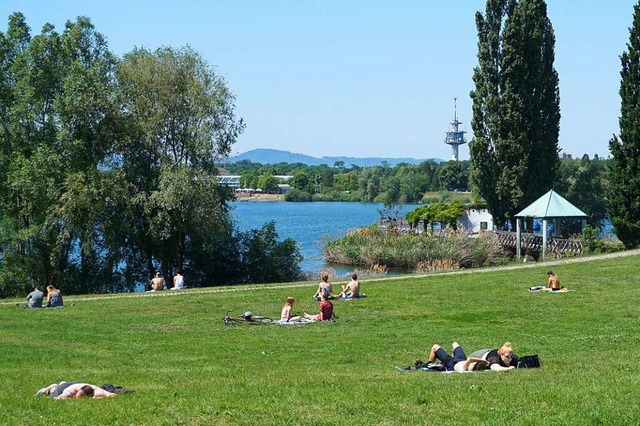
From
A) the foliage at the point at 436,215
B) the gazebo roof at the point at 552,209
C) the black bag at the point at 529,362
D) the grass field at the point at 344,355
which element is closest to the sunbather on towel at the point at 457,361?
the black bag at the point at 529,362

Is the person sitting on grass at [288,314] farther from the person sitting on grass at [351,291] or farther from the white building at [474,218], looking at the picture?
the white building at [474,218]

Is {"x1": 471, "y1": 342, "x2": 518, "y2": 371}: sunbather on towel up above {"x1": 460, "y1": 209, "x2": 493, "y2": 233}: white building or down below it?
above

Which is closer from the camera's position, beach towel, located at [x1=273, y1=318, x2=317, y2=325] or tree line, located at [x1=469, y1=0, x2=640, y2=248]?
beach towel, located at [x1=273, y1=318, x2=317, y2=325]

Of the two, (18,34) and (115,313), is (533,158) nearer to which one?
(18,34)

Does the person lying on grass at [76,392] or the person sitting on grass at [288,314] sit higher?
the person lying on grass at [76,392]

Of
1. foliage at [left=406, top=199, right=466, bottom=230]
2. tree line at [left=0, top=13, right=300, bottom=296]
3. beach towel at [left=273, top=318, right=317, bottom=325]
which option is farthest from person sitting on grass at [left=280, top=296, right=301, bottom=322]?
Answer: foliage at [left=406, top=199, right=466, bottom=230]

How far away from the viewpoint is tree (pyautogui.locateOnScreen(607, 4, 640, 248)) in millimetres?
44312

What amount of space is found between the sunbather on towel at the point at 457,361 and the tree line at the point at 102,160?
26334 millimetres

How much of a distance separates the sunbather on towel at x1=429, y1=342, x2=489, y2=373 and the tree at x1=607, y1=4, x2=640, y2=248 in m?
31.6

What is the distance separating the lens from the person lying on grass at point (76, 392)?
38.6ft

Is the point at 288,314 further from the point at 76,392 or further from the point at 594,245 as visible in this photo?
the point at 594,245

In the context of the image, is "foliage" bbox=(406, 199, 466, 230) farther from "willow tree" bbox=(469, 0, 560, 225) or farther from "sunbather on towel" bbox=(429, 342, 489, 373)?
"sunbather on towel" bbox=(429, 342, 489, 373)

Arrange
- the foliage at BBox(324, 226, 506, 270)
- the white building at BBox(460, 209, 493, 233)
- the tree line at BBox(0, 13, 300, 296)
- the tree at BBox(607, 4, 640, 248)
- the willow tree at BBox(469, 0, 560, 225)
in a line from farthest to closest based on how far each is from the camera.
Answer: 1. the white building at BBox(460, 209, 493, 233)
2. the willow tree at BBox(469, 0, 560, 225)
3. the foliage at BBox(324, 226, 506, 270)
4. the tree at BBox(607, 4, 640, 248)
5. the tree line at BBox(0, 13, 300, 296)

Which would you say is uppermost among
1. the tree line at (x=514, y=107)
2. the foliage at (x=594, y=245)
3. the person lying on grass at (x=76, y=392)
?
the tree line at (x=514, y=107)
